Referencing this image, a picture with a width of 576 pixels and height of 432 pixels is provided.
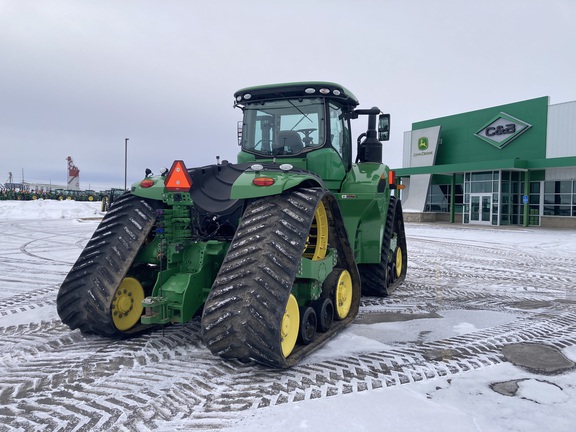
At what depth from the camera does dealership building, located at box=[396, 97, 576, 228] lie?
27.4m

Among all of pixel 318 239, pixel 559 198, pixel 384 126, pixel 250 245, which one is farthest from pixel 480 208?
pixel 250 245

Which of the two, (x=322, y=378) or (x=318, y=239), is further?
(x=318, y=239)

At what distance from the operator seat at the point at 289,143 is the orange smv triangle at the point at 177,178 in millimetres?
1821

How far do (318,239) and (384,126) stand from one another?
3013 millimetres

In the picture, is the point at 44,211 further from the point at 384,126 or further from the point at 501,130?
the point at 501,130

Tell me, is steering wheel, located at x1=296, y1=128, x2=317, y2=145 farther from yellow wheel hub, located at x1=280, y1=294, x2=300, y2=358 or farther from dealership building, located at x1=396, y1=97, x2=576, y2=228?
dealership building, located at x1=396, y1=97, x2=576, y2=228

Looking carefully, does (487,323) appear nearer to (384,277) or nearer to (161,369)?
(384,277)

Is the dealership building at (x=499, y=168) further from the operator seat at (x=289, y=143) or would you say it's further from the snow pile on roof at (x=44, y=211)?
the operator seat at (x=289, y=143)

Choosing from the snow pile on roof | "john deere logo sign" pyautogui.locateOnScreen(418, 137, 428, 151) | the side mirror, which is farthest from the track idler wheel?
"john deere logo sign" pyautogui.locateOnScreen(418, 137, 428, 151)

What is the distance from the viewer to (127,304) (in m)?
4.73

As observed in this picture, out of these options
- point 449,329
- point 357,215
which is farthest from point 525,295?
point 357,215

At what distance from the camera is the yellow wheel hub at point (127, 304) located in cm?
461

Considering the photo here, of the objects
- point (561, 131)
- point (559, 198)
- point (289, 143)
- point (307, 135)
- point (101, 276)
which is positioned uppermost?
point (561, 131)

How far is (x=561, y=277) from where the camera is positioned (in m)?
9.58
